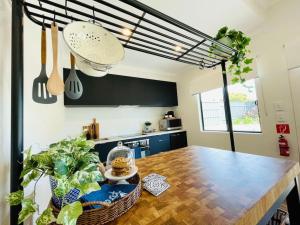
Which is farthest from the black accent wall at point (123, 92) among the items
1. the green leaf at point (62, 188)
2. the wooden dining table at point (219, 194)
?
the green leaf at point (62, 188)

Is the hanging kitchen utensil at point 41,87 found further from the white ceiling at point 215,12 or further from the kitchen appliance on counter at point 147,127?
the kitchen appliance on counter at point 147,127

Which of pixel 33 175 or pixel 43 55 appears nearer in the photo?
pixel 33 175

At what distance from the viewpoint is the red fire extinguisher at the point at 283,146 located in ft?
5.78

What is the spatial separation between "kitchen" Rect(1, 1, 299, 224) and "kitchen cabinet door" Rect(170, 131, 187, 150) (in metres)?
0.10

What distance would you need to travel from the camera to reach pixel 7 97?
0.61m

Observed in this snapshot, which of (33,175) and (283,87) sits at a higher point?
(283,87)

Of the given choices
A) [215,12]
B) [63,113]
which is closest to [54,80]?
[63,113]

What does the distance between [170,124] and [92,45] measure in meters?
2.85

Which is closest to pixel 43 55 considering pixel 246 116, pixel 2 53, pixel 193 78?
pixel 2 53

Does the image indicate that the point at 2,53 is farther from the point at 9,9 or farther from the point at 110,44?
the point at 110,44

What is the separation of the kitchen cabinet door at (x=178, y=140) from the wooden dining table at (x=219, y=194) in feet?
7.17

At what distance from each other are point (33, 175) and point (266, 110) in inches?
98.4

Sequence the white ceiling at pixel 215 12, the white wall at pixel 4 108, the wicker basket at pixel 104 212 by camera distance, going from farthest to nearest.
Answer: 1. the white ceiling at pixel 215 12
2. the white wall at pixel 4 108
3. the wicker basket at pixel 104 212

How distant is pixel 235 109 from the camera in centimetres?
247
